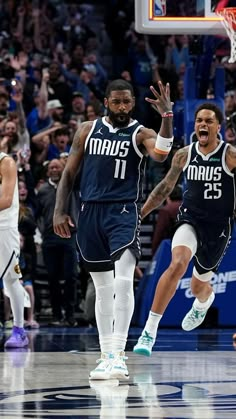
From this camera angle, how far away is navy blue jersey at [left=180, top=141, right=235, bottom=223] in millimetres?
10336

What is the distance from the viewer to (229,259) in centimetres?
1434

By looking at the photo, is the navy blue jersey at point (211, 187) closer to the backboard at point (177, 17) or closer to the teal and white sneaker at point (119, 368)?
the backboard at point (177, 17)

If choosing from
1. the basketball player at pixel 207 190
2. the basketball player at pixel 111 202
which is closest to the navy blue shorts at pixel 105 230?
the basketball player at pixel 111 202

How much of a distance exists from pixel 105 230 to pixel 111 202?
0.69 feet

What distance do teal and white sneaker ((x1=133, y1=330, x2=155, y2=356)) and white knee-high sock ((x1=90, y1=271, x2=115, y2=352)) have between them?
0.72 meters

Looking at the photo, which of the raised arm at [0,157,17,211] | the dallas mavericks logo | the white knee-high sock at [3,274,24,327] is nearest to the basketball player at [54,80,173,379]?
the raised arm at [0,157,17,211]

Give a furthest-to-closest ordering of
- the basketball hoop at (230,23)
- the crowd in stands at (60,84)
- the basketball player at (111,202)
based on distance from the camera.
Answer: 1. the crowd in stands at (60,84)
2. the basketball hoop at (230,23)
3. the basketball player at (111,202)

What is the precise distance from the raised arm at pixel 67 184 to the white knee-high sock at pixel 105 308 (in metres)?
0.42

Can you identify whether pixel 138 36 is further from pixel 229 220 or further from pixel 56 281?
pixel 229 220

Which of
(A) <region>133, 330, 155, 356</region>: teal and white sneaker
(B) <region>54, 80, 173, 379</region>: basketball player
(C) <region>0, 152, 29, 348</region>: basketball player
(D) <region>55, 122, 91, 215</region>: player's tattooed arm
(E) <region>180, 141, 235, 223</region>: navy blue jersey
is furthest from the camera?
(C) <region>0, 152, 29, 348</region>: basketball player

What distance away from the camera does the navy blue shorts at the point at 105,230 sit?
834 centimetres

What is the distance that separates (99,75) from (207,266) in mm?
10458

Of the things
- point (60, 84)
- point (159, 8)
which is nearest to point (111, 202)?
point (159, 8)

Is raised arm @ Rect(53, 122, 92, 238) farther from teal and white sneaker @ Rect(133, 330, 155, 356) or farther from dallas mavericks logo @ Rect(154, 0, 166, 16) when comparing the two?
dallas mavericks logo @ Rect(154, 0, 166, 16)
